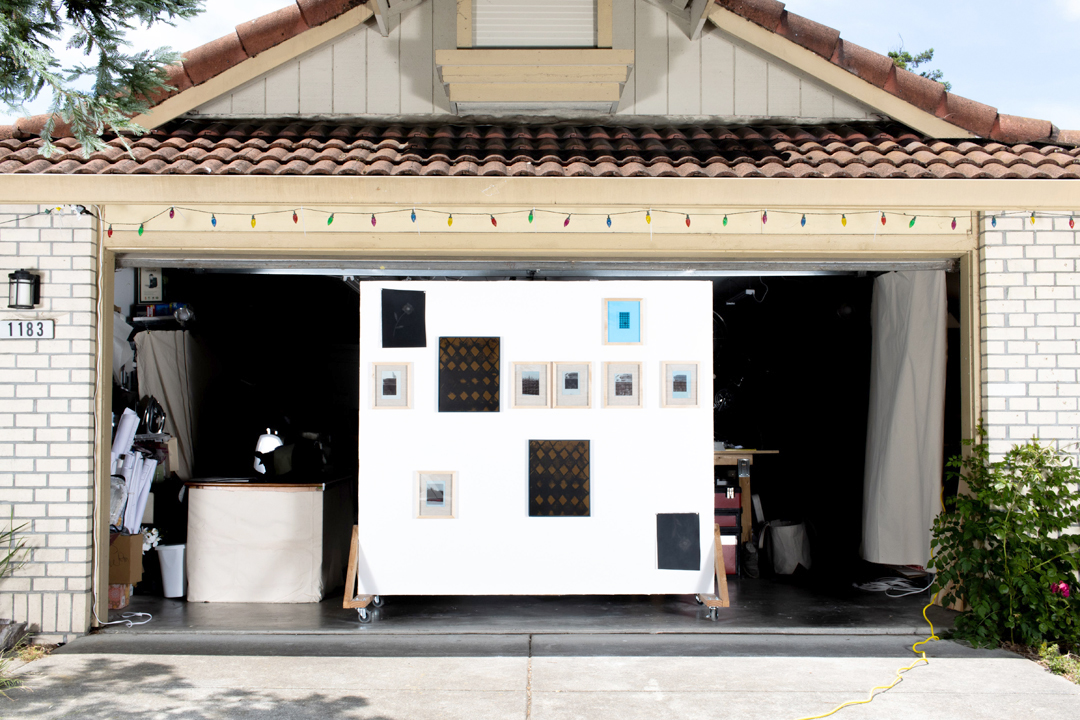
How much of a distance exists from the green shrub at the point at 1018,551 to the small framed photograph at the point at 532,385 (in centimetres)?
266

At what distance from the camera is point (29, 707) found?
394 cm

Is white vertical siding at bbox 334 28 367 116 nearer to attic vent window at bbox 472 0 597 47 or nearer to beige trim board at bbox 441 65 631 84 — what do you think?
beige trim board at bbox 441 65 631 84

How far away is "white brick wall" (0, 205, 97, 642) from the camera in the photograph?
16.5ft

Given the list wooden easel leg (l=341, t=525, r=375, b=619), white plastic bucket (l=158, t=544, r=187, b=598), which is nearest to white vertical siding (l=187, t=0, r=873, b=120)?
wooden easel leg (l=341, t=525, r=375, b=619)

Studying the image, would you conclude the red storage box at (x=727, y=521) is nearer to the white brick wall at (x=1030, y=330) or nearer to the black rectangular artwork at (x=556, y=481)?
the black rectangular artwork at (x=556, y=481)

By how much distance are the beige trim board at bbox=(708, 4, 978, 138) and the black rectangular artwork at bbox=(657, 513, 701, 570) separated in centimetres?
336

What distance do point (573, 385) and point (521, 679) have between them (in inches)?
74.4

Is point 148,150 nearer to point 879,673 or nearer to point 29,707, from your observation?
point 29,707

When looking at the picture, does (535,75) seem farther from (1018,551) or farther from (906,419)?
(1018,551)

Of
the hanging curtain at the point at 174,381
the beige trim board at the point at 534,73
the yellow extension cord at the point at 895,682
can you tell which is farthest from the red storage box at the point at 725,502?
the hanging curtain at the point at 174,381

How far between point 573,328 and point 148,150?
3.09m

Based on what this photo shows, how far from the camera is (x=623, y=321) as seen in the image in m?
5.36

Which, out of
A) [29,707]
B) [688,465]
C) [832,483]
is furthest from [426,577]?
[832,483]

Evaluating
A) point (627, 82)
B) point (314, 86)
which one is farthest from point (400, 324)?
point (627, 82)
